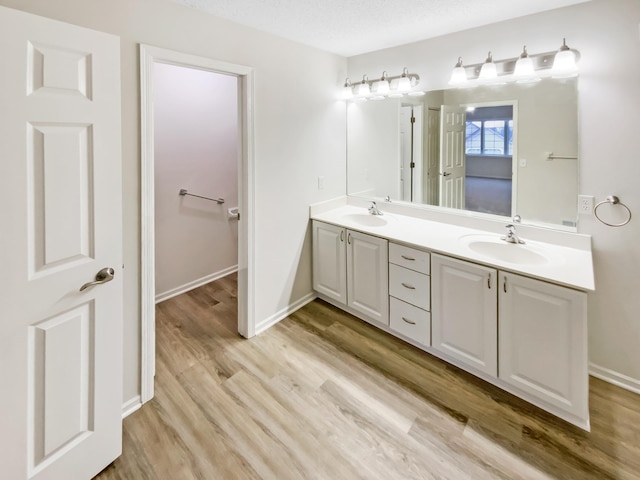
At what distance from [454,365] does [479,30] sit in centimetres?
227

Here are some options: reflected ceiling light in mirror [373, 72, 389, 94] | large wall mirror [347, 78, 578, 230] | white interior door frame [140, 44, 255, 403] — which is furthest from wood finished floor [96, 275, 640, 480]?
reflected ceiling light in mirror [373, 72, 389, 94]

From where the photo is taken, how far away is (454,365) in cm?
230

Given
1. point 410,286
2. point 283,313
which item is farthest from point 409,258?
point 283,313

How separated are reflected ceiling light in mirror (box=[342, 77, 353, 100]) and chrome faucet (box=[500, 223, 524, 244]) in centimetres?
174

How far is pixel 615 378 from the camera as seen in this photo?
2113 millimetres

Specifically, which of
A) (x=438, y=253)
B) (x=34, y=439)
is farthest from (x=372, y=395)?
(x=34, y=439)

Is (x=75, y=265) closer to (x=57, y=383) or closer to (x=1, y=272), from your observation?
(x=1, y=272)

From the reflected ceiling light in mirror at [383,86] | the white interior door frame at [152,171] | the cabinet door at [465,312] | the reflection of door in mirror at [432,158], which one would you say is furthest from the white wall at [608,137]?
the white interior door frame at [152,171]

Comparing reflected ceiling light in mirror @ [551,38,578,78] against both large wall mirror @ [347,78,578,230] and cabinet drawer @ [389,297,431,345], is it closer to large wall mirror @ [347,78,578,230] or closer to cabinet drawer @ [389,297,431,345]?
large wall mirror @ [347,78,578,230]

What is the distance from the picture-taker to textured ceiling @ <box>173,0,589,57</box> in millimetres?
1949

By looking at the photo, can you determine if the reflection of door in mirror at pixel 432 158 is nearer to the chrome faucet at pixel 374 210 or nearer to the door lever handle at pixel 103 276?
the chrome faucet at pixel 374 210

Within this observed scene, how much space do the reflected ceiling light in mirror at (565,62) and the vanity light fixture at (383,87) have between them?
0.92 metres

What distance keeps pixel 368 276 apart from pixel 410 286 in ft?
1.25

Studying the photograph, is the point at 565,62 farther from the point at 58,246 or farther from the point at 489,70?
the point at 58,246
